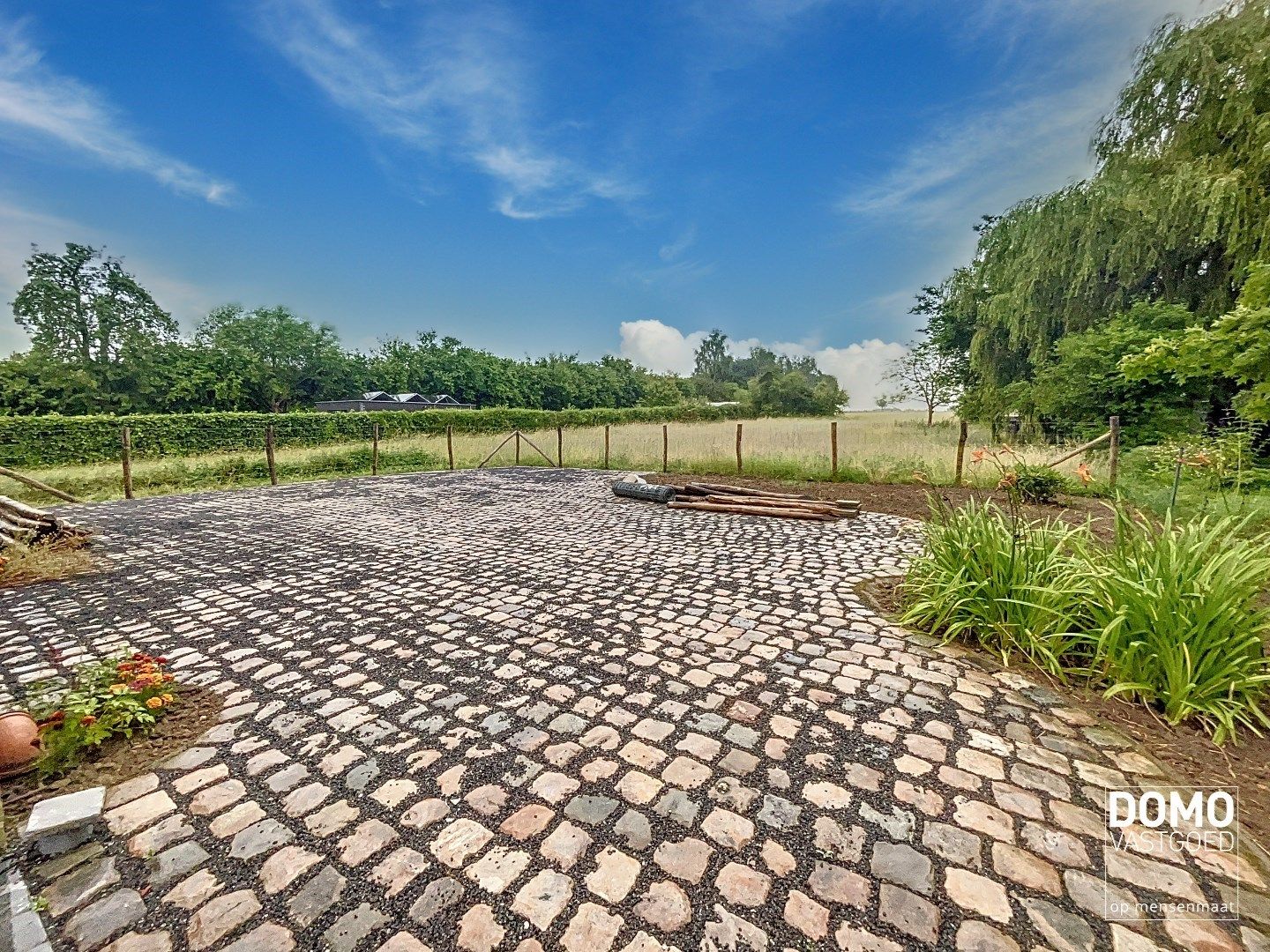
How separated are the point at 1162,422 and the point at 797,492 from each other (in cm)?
880

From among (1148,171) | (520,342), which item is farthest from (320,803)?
(520,342)

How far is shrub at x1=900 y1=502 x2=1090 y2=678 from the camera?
8.84ft

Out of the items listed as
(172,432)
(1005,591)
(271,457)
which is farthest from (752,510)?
(172,432)

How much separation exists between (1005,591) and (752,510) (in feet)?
13.1

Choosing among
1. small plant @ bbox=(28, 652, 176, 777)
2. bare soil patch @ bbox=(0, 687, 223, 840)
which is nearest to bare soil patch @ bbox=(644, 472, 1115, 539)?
bare soil patch @ bbox=(0, 687, 223, 840)

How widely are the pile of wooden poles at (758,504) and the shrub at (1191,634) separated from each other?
397 cm

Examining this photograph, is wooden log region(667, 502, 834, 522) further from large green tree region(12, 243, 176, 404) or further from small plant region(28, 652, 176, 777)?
large green tree region(12, 243, 176, 404)

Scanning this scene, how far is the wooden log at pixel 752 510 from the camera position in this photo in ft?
21.3

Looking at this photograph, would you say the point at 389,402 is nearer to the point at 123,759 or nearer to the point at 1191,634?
the point at 123,759

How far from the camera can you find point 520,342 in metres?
45.5

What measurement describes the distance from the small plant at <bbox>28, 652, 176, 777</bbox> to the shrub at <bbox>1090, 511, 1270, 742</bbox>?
4.46 metres

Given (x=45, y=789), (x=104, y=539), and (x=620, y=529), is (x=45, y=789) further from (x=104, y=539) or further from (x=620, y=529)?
(x=104, y=539)

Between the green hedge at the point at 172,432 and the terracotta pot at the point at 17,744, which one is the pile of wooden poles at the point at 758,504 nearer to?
the terracotta pot at the point at 17,744

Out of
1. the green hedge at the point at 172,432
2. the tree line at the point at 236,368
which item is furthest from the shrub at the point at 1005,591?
the tree line at the point at 236,368
